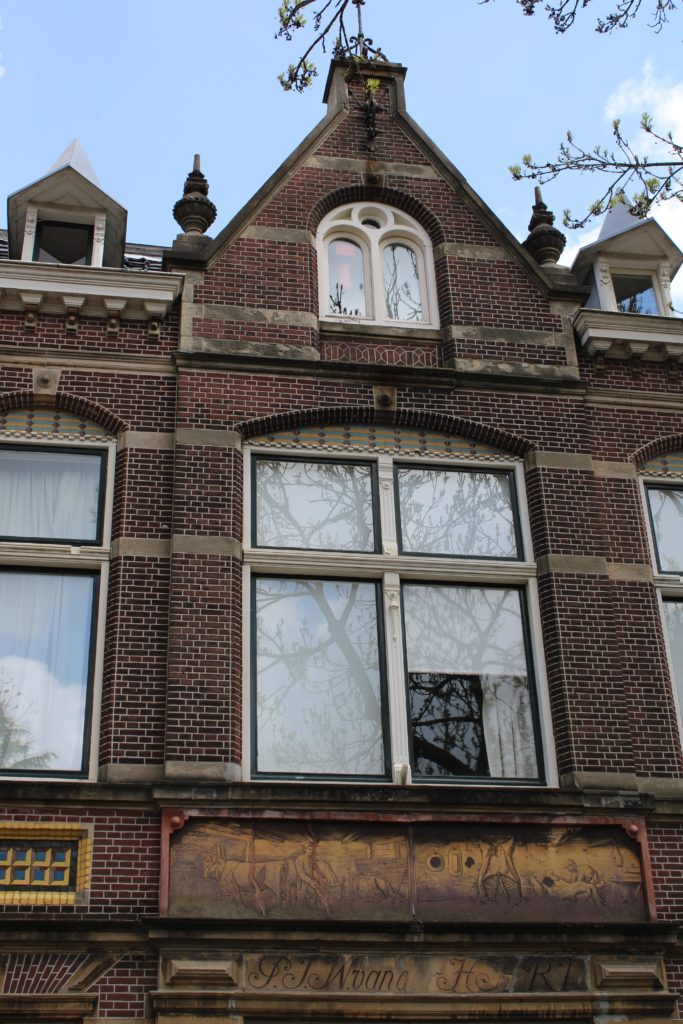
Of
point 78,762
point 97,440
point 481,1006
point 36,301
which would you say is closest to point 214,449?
point 97,440

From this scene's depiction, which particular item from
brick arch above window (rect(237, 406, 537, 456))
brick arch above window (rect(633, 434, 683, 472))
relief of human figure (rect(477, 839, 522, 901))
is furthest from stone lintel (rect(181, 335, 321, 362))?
relief of human figure (rect(477, 839, 522, 901))

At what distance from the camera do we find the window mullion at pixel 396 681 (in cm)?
1262

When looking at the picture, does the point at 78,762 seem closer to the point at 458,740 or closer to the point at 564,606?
the point at 458,740

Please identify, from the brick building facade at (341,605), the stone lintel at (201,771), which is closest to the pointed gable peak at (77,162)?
the brick building facade at (341,605)

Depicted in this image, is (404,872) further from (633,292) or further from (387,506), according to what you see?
(633,292)

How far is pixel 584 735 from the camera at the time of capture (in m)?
12.9

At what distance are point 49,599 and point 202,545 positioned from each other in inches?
→ 61.3

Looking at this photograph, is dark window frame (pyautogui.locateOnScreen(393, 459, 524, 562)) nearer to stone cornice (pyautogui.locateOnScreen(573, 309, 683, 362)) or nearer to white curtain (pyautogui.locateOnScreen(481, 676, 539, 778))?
white curtain (pyautogui.locateOnScreen(481, 676, 539, 778))

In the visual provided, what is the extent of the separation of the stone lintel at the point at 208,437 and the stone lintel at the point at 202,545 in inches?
43.7

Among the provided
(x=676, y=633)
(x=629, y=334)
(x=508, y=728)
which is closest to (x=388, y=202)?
(x=629, y=334)

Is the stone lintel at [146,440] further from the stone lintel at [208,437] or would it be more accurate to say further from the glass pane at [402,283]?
the glass pane at [402,283]

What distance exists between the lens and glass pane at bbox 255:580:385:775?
41.6 feet

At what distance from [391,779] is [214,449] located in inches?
148

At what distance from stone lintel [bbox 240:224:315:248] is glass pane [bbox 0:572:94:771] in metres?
4.53
